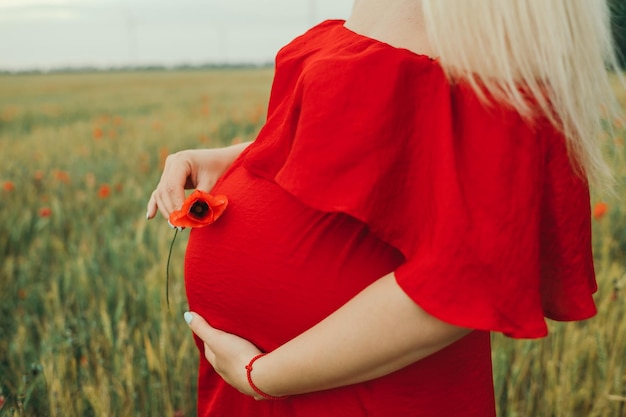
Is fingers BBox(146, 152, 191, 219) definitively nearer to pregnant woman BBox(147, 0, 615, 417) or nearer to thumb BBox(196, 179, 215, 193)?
thumb BBox(196, 179, 215, 193)

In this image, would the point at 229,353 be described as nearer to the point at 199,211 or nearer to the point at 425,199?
the point at 199,211

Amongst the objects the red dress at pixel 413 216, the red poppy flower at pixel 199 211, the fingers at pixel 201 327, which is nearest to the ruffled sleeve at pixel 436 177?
the red dress at pixel 413 216

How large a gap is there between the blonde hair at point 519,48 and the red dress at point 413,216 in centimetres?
2

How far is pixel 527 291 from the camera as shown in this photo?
67cm

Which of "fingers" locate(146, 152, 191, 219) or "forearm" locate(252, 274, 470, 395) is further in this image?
"fingers" locate(146, 152, 191, 219)

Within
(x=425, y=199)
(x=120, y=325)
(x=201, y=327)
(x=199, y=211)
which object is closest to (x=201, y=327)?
(x=201, y=327)

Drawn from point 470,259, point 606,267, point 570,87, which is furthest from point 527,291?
point 606,267

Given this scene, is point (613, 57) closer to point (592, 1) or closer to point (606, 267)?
point (592, 1)

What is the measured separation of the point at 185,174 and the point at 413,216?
1.51ft

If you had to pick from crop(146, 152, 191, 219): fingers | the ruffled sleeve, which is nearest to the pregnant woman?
the ruffled sleeve

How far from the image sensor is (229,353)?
2.73 feet

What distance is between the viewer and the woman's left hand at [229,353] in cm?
81

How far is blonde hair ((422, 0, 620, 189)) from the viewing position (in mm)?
654

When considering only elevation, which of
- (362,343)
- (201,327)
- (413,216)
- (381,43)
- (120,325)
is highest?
(381,43)
